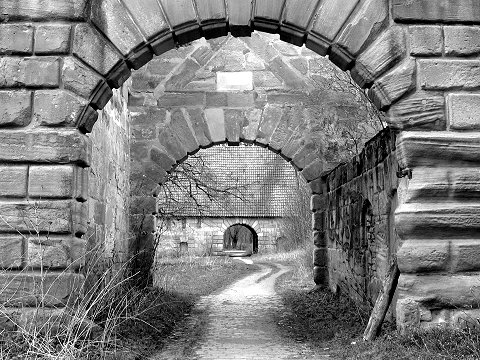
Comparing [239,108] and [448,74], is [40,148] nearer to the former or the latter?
[448,74]

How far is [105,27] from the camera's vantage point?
5.70 meters

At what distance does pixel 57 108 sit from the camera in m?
5.60

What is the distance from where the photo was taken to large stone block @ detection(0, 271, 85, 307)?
5.39 meters

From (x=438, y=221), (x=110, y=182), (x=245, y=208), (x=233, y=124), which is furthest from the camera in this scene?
(x=245, y=208)

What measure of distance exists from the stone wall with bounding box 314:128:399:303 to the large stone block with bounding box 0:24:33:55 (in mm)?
3470

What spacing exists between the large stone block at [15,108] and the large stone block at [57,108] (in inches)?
2.9

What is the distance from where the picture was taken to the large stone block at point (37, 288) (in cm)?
539

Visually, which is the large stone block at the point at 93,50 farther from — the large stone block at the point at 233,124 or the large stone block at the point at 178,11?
the large stone block at the point at 233,124

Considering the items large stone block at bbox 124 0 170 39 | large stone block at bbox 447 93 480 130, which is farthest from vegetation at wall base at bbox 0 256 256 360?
large stone block at bbox 447 93 480 130

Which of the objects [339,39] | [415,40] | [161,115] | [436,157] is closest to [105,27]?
[339,39]

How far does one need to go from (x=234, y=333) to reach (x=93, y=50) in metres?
3.83

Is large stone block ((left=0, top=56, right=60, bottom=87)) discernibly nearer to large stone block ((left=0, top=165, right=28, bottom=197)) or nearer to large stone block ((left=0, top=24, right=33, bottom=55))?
large stone block ((left=0, top=24, right=33, bottom=55))

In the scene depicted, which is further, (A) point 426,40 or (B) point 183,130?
(B) point 183,130

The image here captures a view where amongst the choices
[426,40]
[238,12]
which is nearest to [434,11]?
[426,40]
